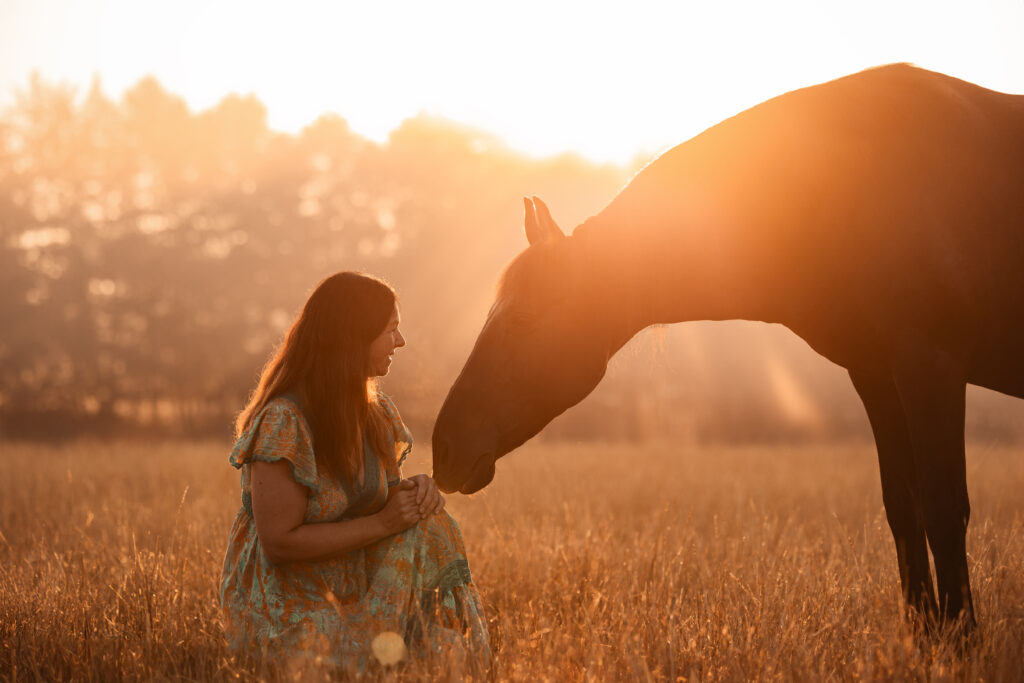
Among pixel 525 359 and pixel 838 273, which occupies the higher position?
pixel 838 273

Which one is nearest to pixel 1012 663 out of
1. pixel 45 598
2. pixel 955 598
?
pixel 955 598

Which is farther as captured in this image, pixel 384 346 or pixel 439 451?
pixel 439 451

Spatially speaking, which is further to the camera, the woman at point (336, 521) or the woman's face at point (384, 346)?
the woman's face at point (384, 346)

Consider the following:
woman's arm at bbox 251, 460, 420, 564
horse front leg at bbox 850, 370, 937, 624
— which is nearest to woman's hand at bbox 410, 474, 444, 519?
woman's arm at bbox 251, 460, 420, 564

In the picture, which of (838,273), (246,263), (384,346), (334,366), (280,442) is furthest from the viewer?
(246,263)

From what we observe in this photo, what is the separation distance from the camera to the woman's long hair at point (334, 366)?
9.81 feet

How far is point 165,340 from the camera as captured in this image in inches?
892

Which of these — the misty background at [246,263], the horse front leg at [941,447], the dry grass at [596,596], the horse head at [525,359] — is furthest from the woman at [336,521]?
the misty background at [246,263]

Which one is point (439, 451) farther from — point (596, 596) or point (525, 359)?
point (596, 596)

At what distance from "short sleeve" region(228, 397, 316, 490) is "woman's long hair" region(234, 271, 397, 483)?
3.1 inches

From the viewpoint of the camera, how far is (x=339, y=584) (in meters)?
3.04

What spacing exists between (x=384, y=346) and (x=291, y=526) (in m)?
0.77

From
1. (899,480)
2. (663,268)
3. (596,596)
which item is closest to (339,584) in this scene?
(596,596)

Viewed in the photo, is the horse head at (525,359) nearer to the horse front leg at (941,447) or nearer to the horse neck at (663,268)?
the horse neck at (663,268)
